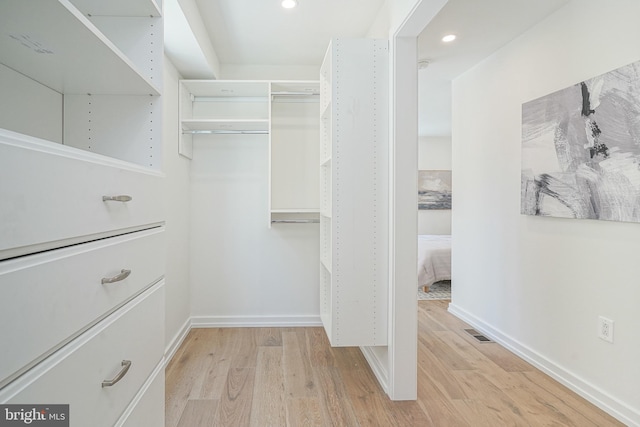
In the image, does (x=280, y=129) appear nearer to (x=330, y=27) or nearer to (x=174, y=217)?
(x=330, y=27)

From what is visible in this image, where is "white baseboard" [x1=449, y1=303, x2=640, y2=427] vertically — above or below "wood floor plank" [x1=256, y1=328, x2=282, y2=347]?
above

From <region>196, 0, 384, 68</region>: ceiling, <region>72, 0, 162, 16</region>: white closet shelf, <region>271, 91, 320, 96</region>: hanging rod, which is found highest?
<region>196, 0, 384, 68</region>: ceiling

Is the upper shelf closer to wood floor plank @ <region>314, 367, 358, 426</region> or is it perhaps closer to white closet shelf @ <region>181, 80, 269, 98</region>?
white closet shelf @ <region>181, 80, 269, 98</region>

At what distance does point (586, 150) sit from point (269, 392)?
2395 millimetres

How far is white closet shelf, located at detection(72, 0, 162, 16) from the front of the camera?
120cm

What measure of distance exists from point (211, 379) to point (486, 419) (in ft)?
5.34

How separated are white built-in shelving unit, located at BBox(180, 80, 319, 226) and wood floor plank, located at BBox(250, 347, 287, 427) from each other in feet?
3.66

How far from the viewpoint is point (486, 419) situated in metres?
1.82

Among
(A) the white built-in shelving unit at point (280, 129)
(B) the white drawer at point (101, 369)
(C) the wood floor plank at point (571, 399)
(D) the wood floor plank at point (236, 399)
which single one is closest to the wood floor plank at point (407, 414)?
(D) the wood floor plank at point (236, 399)

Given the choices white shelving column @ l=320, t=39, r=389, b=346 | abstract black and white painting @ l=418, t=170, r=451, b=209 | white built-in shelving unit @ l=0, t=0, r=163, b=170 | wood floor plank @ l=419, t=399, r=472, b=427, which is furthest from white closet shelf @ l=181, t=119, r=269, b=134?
abstract black and white painting @ l=418, t=170, r=451, b=209

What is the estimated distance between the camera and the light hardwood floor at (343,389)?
1.82 m

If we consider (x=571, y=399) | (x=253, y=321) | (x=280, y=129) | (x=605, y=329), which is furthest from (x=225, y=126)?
(x=571, y=399)

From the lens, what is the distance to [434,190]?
6980 millimetres

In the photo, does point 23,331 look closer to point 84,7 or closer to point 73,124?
point 73,124
